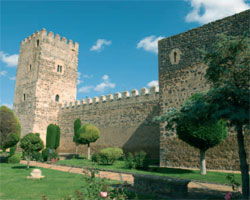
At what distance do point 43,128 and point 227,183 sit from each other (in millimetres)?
18284

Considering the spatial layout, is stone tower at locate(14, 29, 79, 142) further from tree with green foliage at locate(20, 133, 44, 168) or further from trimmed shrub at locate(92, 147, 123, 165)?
trimmed shrub at locate(92, 147, 123, 165)

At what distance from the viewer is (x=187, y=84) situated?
11055 mm

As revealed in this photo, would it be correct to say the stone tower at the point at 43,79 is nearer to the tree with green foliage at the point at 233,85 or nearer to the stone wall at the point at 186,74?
the stone wall at the point at 186,74

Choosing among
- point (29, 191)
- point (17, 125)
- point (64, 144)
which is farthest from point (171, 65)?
point (64, 144)

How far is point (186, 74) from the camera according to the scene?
1115 centimetres

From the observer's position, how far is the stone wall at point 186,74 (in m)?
9.61

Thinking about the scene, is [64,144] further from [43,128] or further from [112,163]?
[112,163]

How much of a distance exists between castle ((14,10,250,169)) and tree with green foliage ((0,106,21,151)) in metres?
5.13

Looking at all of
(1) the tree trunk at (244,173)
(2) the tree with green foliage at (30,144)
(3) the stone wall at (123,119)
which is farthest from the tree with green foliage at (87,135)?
(1) the tree trunk at (244,173)

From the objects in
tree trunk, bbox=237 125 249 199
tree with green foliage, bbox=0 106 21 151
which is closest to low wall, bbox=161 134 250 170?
tree trunk, bbox=237 125 249 199

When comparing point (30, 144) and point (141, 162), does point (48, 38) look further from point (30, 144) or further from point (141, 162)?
point (141, 162)

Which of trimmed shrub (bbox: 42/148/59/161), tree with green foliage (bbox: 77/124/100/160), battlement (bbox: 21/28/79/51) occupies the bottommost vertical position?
trimmed shrub (bbox: 42/148/59/161)

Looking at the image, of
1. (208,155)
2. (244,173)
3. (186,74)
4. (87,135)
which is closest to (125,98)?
(87,135)

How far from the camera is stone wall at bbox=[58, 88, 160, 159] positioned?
15.4 metres
